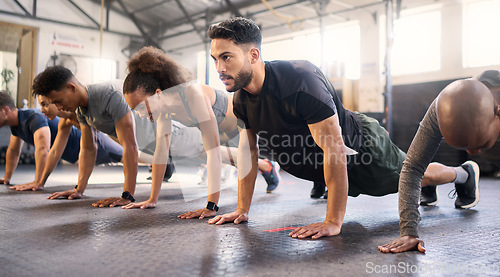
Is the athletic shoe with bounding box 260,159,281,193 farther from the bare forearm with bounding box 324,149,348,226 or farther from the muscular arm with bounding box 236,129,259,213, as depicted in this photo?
the bare forearm with bounding box 324,149,348,226

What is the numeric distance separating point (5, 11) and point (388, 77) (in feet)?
22.8

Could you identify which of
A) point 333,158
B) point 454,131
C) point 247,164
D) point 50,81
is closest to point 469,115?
point 454,131

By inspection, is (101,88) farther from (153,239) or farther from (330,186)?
(330,186)

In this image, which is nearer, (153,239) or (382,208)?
(153,239)

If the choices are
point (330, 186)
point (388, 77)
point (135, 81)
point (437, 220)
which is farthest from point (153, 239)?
point (388, 77)

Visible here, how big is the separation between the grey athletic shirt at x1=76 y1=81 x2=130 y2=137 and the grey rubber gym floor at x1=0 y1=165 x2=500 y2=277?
0.47 meters

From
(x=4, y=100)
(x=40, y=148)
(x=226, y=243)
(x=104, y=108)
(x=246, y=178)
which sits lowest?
(x=226, y=243)

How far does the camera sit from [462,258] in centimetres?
111

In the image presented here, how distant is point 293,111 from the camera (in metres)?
1.39

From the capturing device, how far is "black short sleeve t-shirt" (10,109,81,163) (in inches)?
114

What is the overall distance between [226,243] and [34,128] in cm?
226

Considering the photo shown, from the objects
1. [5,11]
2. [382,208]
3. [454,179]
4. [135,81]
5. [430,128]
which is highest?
[5,11]

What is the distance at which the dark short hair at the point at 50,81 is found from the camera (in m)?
2.10

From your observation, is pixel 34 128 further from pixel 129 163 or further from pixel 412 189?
pixel 412 189
